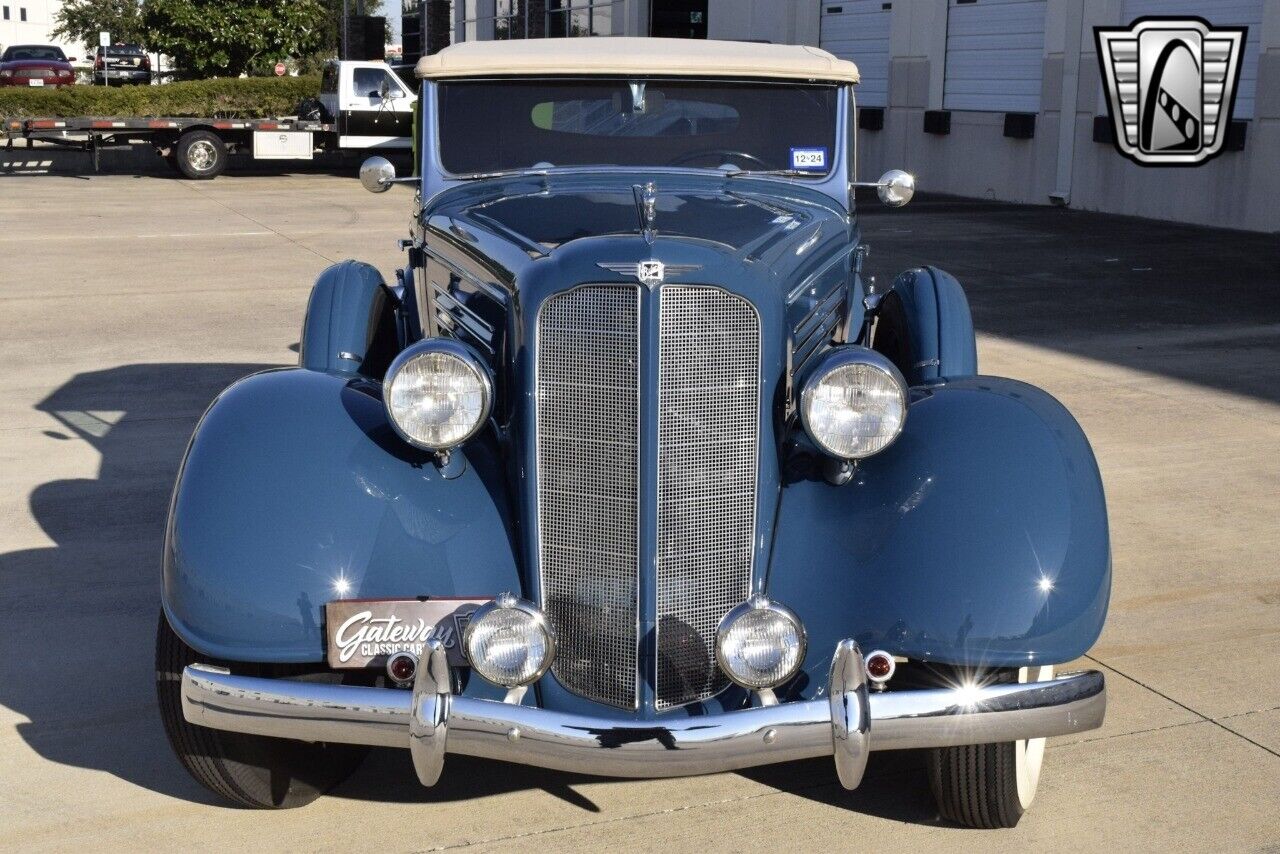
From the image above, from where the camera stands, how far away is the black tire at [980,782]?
132 inches

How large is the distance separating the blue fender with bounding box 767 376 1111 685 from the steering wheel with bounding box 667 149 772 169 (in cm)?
142

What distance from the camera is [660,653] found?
3189 mm

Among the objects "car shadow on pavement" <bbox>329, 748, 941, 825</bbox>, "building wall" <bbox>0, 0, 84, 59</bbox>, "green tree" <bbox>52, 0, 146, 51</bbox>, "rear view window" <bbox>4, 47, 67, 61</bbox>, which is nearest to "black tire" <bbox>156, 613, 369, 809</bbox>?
"car shadow on pavement" <bbox>329, 748, 941, 825</bbox>

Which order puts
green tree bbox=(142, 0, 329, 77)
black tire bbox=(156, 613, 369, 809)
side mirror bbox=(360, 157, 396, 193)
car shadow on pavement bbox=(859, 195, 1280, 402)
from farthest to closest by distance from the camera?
green tree bbox=(142, 0, 329, 77)
car shadow on pavement bbox=(859, 195, 1280, 402)
side mirror bbox=(360, 157, 396, 193)
black tire bbox=(156, 613, 369, 809)

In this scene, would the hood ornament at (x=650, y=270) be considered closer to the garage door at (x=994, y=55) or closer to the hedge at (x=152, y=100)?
the garage door at (x=994, y=55)

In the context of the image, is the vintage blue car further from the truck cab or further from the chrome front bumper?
the truck cab

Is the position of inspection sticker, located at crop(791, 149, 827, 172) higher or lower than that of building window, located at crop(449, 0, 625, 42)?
lower

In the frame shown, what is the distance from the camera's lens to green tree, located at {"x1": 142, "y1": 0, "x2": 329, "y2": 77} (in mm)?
28500

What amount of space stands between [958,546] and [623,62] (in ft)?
7.44

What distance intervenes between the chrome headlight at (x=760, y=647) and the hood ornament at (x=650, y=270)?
0.74 metres

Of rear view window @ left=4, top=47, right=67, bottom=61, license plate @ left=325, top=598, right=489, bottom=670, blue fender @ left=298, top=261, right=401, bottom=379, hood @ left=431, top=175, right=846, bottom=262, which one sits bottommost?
license plate @ left=325, top=598, right=489, bottom=670

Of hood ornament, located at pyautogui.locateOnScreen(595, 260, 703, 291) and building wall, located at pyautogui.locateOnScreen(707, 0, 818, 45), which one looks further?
building wall, located at pyautogui.locateOnScreen(707, 0, 818, 45)

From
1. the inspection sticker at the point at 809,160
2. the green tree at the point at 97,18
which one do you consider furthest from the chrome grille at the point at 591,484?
the green tree at the point at 97,18

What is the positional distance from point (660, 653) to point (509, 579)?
1.28ft
